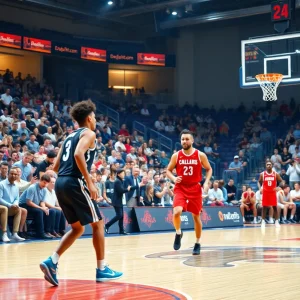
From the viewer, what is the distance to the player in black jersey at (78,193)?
21.4ft

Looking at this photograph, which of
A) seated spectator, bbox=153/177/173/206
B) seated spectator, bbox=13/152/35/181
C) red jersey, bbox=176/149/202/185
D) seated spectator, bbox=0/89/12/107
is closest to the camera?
red jersey, bbox=176/149/202/185

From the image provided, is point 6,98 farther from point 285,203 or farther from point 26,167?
point 285,203

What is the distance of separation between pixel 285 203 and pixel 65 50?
Answer: 587 inches

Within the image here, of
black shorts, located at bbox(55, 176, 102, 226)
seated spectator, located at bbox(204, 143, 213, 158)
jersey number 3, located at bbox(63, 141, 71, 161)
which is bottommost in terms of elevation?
black shorts, located at bbox(55, 176, 102, 226)

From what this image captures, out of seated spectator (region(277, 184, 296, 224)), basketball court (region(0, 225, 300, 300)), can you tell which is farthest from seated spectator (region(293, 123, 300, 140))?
basketball court (region(0, 225, 300, 300))

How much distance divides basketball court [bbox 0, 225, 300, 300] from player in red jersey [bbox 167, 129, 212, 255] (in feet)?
1.86

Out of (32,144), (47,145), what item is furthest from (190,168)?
(32,144)

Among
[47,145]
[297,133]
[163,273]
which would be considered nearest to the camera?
[163,273]

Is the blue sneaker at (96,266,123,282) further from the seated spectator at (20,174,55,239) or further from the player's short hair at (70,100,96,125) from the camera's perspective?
the seated spectator at (20,174,55,239)

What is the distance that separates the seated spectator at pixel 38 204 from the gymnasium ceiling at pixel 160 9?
1596cm

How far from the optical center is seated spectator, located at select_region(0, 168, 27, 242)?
13438 millimetres

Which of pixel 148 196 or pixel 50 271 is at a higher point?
pixel 50 271

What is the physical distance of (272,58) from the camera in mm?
20016

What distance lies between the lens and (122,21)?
34.7 metres
